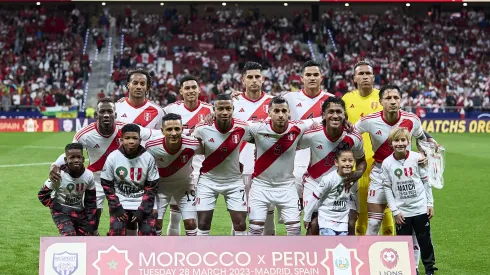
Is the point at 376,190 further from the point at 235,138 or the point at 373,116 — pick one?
the point at 235,138

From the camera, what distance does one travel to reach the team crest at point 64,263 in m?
6.34

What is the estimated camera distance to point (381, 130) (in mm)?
8125

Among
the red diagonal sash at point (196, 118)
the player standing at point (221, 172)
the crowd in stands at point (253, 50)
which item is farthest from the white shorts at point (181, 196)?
the crowd in stands at point (253, 50)

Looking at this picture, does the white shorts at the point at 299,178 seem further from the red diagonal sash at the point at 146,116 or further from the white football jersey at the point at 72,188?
the white football jersey at the point at 72,188

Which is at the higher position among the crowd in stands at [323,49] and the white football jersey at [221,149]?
the crowd in stands at [323,49]

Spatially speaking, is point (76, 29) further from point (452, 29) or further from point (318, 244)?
point (318, 244)

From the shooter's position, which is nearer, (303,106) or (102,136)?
(102,136)

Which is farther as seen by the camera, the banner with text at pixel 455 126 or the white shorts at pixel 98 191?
the banner with text at pixel 455 126

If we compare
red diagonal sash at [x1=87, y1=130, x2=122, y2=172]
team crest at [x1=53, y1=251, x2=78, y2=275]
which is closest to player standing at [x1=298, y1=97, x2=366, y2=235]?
→ red diagonal sash at [x1=87, y1=130, x2=122, y2=172]

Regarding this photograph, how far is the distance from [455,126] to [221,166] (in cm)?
2433

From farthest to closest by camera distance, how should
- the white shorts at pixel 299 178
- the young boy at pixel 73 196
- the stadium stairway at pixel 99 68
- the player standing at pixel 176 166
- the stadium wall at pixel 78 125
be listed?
the stadium stairway at pixel 99 68 < the stadium wall at pixel 78 125 < the white shorts at pixel 299 178 < the player standing at pixel 176 166 < the young boy at pixel 73 196

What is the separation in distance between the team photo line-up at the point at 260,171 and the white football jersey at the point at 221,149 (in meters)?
0.01

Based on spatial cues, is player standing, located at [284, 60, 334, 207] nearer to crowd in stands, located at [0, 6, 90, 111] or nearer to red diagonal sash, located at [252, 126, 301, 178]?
red diagonal sash, located at [252, 126, 301, 178]

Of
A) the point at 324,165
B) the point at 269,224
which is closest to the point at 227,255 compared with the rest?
the point at 324,165
